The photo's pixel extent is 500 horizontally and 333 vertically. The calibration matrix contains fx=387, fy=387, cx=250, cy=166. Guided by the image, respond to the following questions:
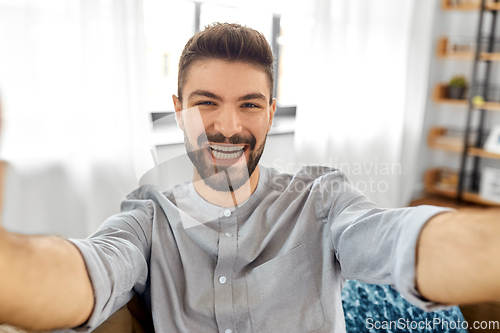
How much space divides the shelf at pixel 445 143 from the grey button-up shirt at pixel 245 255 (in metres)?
2.10

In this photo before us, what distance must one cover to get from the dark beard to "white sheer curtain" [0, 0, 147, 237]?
1.93ft

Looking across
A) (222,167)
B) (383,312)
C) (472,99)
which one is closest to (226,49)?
(222,167)

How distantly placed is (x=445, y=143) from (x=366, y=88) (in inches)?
33.6

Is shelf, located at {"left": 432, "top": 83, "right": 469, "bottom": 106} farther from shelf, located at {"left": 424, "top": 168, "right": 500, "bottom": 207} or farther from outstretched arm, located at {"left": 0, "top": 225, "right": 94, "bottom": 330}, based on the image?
outstretched arm, located at {"left": 0, "top": 225, "right": 94, "bottom": 330}

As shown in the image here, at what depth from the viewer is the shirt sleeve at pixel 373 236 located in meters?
0.42

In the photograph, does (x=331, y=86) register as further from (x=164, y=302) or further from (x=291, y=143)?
(x=164, y=302)

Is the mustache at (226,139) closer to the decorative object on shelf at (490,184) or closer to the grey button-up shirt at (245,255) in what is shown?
the grey button-up shirt at (245,255)

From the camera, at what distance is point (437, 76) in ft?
8.79

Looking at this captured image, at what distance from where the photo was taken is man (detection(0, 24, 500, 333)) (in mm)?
640

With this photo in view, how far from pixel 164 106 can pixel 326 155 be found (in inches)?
40.0

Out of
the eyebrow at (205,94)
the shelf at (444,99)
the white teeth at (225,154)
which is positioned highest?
the eyebrow at (205,94)

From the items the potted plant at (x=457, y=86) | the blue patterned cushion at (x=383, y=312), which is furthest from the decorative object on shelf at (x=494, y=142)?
the blue patterned cushion at (x=383, y=312)

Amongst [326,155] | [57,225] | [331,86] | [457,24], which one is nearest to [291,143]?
[326,155]

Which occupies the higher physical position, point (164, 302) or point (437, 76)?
point (437, 76)
